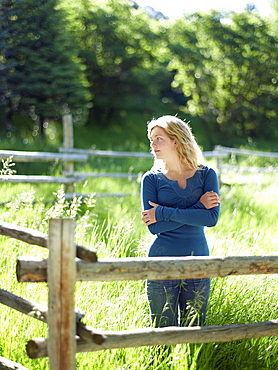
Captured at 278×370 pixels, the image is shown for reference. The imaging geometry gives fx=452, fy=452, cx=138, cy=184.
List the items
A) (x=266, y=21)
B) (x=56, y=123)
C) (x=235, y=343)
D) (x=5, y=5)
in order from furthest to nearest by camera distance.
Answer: (x=266, y=21) → (x=56, y=123) → (x=5, y=5) → (x=235, y=343)

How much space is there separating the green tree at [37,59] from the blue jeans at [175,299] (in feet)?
39.4

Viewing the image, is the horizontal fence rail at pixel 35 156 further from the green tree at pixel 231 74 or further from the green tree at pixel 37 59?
the green tree at pixel 231 74

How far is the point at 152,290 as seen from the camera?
2533 mm

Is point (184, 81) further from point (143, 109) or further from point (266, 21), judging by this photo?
point (266, 21)

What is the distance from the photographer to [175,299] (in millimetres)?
2518

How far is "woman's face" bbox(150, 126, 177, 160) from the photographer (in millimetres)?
2533

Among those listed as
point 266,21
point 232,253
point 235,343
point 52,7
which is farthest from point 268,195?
point 266,21

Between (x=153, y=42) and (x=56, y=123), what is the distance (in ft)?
22.8

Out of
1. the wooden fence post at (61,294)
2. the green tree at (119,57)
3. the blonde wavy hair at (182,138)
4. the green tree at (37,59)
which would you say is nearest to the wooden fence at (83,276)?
the wooden fence post at (61,294)

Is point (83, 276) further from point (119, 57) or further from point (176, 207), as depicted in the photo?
point (119, 57)

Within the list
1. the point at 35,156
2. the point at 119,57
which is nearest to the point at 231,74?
the point at 119,57

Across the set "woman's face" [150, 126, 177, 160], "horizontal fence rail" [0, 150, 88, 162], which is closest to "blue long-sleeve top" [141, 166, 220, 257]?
"woman's face" [150, 126, 177, 160]

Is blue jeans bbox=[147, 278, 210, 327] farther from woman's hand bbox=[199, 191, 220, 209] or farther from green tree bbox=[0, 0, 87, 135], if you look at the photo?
green tree bbox=[0, 0, 87, 135]

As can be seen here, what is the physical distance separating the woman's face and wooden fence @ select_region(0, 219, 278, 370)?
2.15ft
